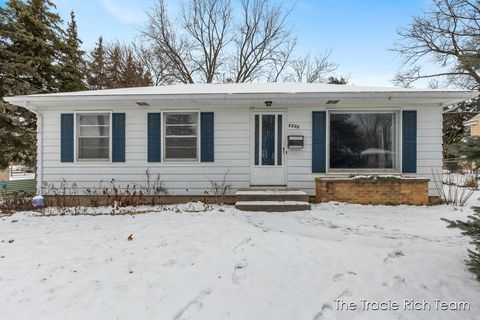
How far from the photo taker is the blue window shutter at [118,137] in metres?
6.99

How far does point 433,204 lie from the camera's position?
6.57 metres

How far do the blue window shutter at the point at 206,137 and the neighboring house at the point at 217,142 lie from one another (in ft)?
0.09

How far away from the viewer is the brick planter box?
6.33m

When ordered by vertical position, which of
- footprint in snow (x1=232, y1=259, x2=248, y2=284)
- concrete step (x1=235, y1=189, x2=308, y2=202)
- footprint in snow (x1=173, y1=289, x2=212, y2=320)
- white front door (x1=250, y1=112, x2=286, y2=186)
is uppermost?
white front door (x1=250, y1=112, x2=286, y2=186)

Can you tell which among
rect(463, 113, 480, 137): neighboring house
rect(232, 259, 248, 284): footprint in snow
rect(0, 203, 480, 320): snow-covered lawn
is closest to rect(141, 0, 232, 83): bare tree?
rect(0, 203, 480, 320): snow-covered lawn

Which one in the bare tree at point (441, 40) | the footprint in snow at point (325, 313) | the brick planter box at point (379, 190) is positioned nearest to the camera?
the footprint in snow at point (325, 313)

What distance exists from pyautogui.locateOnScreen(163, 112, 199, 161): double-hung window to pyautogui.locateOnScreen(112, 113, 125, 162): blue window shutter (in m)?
1.12

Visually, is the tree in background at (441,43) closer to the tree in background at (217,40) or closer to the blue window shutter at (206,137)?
the tree in background at (217,40)

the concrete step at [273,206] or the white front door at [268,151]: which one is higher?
the white front door at [268,151]

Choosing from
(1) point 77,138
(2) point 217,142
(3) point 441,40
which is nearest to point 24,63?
(1) point 77,138

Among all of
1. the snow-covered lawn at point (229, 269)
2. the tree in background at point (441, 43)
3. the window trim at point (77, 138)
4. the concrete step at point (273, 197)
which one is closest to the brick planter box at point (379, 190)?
the concrete step at point (273, 197)

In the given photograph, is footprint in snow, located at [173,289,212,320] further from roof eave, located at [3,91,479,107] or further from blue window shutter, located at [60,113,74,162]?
blue window shutter, located at [60,113,74,162]

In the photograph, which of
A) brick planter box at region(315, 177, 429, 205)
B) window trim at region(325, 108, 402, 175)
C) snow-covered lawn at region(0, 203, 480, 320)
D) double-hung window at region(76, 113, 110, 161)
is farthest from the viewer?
double-hung window at region(76, 113, 110, 161)

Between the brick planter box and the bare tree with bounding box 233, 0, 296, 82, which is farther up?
the bare tree with bounding box 233, 0, 296, 82
